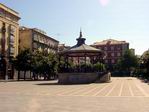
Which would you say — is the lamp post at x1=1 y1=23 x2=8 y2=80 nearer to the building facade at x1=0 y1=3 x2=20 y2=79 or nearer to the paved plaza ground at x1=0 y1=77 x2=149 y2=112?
the building facade at x1=0 y1=3 x2=20 y2=79

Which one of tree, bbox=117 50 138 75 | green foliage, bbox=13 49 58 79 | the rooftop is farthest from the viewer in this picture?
tree, bbox=117 50 138 75

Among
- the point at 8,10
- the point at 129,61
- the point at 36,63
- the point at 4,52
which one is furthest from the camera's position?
the point at 129,61

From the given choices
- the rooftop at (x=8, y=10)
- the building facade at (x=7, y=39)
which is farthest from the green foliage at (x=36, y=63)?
the rooftop at (x=8, y=10)

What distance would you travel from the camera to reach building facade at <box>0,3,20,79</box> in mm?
75500

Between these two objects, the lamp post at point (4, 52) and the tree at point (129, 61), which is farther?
the tree at point (129, 61)

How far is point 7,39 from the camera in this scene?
7806cm

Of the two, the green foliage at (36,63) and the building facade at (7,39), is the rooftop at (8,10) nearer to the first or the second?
the building facade at (7,39)

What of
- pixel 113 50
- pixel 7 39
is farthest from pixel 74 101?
pixel 113 50

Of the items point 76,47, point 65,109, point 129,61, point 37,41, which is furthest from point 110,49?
point 65,109

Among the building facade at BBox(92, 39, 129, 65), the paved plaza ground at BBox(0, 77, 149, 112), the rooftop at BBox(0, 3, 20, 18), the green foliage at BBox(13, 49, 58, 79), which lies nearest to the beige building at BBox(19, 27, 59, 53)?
the rooftop at BBox(0, 3, 20, 18)

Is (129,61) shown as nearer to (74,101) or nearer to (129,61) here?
(129,61)

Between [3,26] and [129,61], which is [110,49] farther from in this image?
[3,26]

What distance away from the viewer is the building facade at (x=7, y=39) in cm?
7550

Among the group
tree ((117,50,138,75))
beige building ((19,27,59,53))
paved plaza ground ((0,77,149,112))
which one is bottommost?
paved plaza ground ((0,77,149,112))
